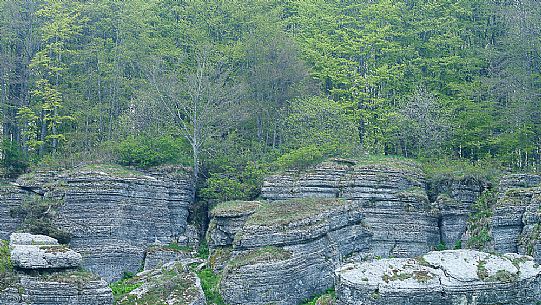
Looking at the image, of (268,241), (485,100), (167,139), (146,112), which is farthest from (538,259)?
(146,112)

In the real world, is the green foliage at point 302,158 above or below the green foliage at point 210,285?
above

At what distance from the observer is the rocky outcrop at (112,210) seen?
98.5ft

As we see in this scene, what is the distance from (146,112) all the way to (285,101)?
276 inches

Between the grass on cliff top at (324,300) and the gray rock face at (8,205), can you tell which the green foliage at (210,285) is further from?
the gray rock face at (8,205)

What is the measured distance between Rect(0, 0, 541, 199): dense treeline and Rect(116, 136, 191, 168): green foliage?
7cm

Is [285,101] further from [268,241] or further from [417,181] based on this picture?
[268,241]

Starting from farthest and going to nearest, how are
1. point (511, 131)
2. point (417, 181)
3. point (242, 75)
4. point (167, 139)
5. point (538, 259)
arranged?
point (242, 75) → point (511, 131) → point (167, 139) → point (417, 181) → point (538, 259)

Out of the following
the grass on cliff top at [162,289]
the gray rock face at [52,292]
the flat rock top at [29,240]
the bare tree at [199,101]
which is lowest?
the grass on cliff top at [162,289]

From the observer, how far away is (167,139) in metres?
33.6

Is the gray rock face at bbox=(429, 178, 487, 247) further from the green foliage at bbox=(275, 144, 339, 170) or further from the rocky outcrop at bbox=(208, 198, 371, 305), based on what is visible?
the green foliage at bbox=(275, 144, 339, 170)

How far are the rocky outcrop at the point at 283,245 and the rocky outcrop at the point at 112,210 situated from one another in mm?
2581

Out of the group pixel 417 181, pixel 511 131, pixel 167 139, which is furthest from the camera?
pixel 511 131

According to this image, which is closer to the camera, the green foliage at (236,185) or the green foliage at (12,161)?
the green foliage at (236,185)

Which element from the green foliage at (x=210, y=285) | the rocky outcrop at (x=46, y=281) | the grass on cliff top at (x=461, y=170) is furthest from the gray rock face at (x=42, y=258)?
the grass on cliff top at (x=461, y=170)
